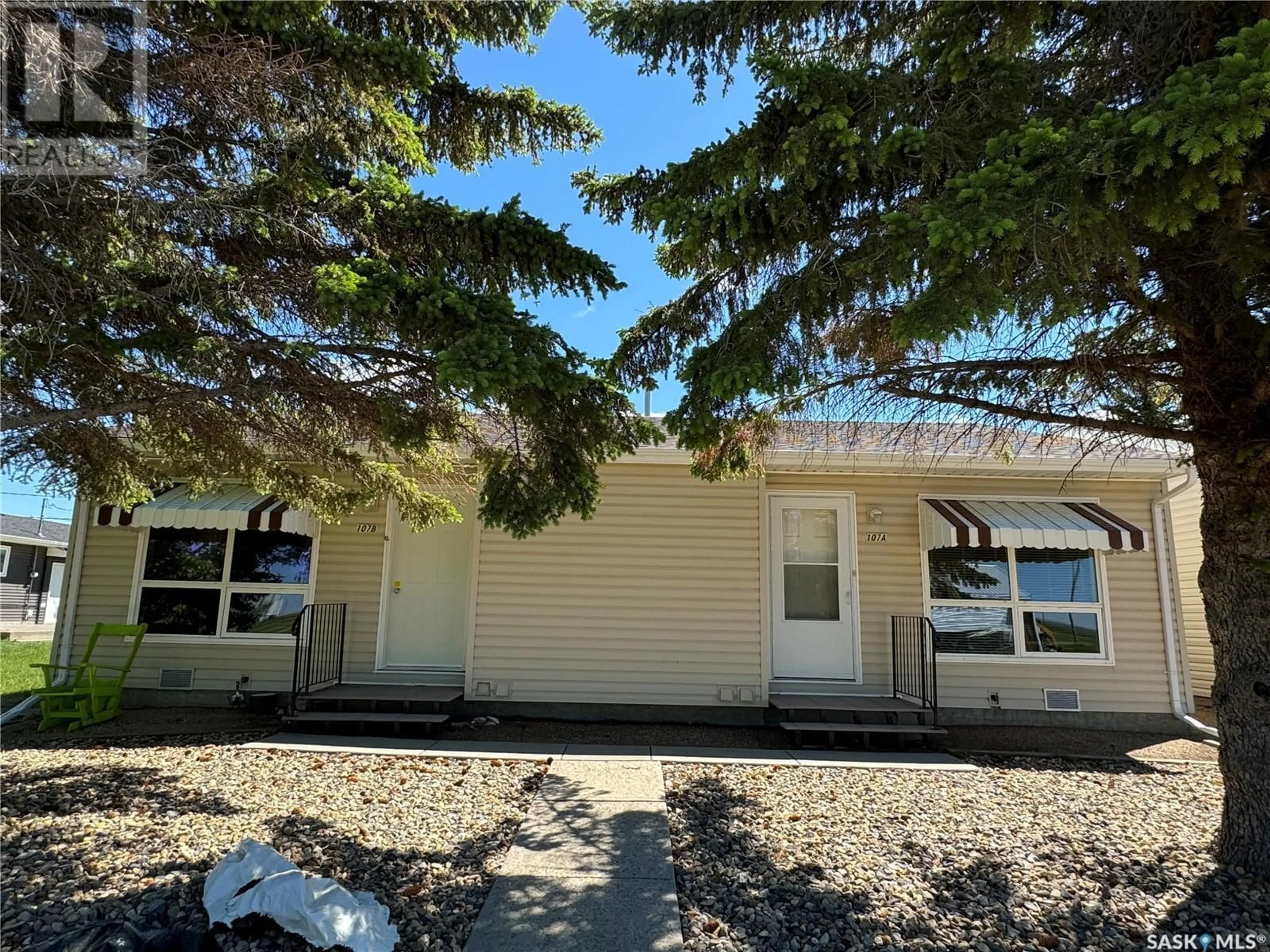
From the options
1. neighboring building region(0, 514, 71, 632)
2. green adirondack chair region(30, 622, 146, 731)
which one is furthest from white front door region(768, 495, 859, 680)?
neighboring building region(0, 514, 71, 632)

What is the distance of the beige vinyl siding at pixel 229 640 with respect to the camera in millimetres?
7812

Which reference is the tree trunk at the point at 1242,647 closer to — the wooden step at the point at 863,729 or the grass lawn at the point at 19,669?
the wooden step at the point at 863,729

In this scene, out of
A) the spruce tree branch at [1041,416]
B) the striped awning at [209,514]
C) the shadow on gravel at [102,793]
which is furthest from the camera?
the striped awning at [209,514]

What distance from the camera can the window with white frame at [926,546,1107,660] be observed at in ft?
25.5

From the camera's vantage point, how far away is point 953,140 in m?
3.31

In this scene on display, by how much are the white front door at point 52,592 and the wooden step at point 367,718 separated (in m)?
24.4

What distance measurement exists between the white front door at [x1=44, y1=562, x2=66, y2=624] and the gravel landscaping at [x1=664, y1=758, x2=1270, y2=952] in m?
28.9

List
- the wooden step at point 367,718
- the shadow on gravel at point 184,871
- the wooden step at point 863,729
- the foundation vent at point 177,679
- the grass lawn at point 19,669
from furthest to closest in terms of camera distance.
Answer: the grass lawn at point 19,669
the foundation vent at point 177,679
the wooden step at point 367,718
the wooden step at point 863,729
the shadow on gravel at point 184,871

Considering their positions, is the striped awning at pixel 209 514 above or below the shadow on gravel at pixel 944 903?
above

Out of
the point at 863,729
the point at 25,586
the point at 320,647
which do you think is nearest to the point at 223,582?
the point at 320,647

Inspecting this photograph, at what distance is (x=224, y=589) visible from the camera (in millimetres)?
7996

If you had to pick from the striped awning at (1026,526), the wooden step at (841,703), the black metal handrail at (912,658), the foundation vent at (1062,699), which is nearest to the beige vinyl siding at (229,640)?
the wooden step at (841,703)

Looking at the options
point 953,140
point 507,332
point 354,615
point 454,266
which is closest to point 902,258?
point 953,140

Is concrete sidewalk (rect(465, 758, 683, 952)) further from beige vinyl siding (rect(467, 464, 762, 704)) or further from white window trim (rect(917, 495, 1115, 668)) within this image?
white window trim (rect(917, 495, 1115, 668))
